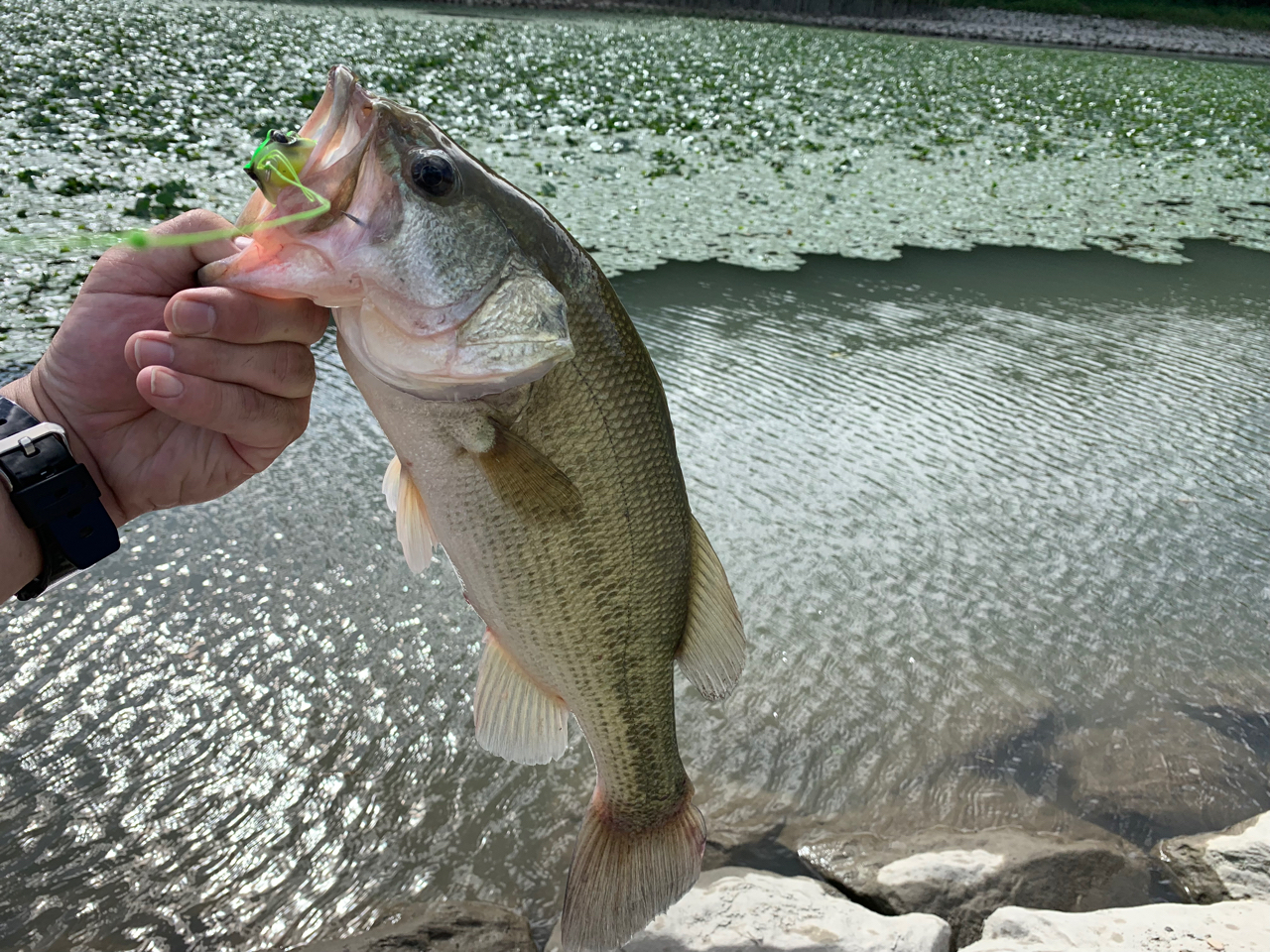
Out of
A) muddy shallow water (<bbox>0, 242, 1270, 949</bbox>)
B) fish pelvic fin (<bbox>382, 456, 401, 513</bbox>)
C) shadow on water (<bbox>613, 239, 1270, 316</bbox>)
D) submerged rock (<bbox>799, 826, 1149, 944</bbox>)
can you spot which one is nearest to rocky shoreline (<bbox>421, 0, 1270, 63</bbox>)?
shadow on water (<bbox>613, 239, 1270, 316</bbox>)

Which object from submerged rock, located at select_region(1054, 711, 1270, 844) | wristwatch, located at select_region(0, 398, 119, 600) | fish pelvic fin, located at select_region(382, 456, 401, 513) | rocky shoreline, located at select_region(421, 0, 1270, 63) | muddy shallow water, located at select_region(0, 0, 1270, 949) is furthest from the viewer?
rocky shoreline, located at select_region(421, 0, 1270, 63)

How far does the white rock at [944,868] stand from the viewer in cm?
283

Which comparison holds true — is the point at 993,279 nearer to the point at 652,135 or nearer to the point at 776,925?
the point at 652,135

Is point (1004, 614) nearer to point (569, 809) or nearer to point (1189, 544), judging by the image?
point (1189, 544)

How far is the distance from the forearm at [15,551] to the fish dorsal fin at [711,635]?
1.25 metres

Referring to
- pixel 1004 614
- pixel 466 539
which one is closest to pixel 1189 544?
pixel 1004 614

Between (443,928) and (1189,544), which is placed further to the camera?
(1189,544)

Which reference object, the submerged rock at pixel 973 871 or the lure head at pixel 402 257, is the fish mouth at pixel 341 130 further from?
the submerged rock at pixel 973 871

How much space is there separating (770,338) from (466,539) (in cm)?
514

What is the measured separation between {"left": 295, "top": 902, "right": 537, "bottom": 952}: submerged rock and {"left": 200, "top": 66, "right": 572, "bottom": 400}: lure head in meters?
1.64

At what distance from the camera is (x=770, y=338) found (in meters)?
6.56

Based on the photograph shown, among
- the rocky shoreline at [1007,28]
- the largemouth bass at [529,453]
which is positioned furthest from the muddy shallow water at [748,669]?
the rocky shoreline at [1007,28]

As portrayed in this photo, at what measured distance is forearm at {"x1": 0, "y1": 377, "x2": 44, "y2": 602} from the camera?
1714 mm

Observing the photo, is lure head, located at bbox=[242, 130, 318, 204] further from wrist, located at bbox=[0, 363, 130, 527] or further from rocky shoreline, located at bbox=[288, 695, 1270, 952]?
rocky shoreline, located at bbox=[288, 695, 1270, 952]
